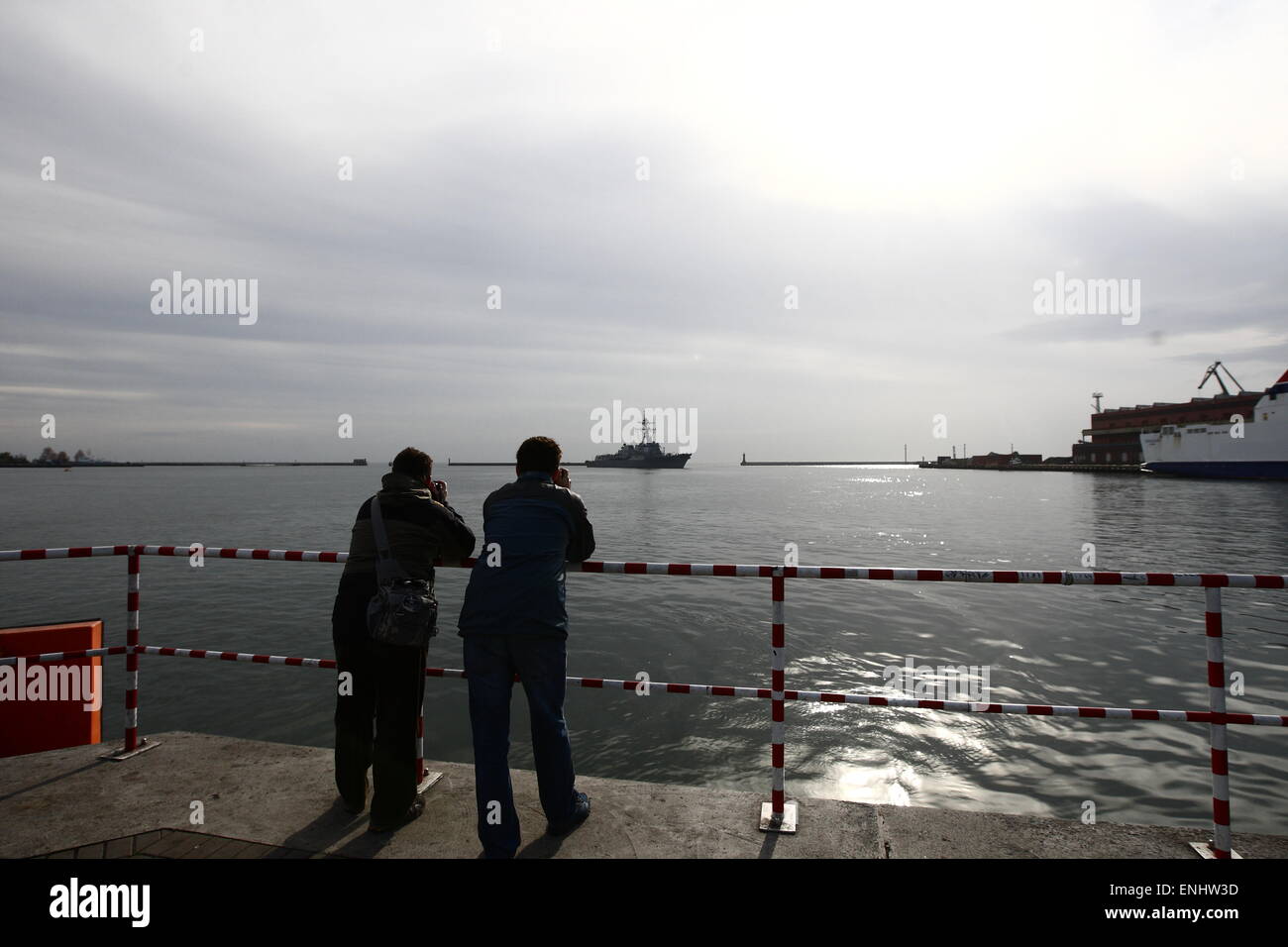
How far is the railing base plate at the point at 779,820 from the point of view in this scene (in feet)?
11.8

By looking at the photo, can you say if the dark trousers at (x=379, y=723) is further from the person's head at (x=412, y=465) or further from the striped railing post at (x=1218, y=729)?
the striped railing post at (x=1218, y=729)

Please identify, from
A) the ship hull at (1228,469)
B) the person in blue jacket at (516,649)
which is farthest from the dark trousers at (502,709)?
the ship hull at (1228,469)

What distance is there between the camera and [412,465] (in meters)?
3.88

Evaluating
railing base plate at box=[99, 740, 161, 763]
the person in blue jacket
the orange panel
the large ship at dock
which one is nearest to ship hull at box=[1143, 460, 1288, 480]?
the large ship at dock

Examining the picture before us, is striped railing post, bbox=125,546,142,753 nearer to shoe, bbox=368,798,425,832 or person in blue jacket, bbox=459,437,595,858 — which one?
shoe, bbox=368,798,425,832

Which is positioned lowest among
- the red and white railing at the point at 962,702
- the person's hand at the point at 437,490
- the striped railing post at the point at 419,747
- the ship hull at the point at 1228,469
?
the striped railing post at the point at 419,747

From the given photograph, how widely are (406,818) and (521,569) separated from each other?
1.56 metres

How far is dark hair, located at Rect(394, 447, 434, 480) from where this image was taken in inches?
152

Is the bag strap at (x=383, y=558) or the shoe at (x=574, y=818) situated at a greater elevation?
the bag strap at (x=383, y=558)

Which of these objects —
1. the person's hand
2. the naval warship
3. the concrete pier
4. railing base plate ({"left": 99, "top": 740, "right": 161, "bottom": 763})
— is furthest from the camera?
the naval warship

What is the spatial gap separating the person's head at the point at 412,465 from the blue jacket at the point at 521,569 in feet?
1.97

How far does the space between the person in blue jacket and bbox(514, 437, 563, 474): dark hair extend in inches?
6.4
